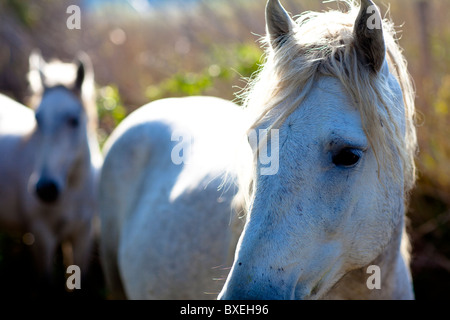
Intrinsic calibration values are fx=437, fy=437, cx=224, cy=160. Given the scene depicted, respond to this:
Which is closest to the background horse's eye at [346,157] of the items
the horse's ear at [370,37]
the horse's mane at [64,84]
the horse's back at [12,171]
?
the horse's ear at [370,37]

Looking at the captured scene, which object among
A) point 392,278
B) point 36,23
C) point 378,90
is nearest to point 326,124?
point 378,90

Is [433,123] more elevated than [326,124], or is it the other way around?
[433,123]

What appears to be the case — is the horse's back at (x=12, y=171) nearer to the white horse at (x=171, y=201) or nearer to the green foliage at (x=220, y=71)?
the green foliage at (x=220, y=71)

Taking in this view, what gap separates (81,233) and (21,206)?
65 centimetres

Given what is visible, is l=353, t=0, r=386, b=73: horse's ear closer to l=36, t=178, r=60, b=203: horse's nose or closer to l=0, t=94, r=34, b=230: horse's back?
l=36, t=178, r=60, b=203: horse's nose

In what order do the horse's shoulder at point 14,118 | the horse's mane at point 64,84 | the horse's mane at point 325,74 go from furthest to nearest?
the horse's shoulder at point 14,118 < the horse's mane at point 64,84 < the horse's mane at point 325,74

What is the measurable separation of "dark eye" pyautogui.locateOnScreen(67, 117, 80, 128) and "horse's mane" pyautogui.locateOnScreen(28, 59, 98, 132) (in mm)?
199

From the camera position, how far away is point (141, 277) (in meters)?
2.26

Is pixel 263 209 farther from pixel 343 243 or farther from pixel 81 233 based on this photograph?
pixel 81 233

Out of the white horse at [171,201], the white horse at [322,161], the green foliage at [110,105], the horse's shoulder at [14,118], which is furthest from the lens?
the horse's shoulder at [14,118]

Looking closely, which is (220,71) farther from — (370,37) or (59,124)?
(370,37)

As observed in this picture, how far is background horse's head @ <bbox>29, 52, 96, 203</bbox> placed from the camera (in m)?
3.42

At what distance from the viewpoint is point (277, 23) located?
1.53 metres

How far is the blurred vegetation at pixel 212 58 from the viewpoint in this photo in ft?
11.7
